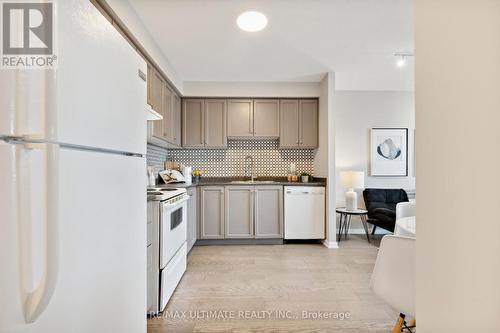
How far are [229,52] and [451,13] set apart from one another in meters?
2.72

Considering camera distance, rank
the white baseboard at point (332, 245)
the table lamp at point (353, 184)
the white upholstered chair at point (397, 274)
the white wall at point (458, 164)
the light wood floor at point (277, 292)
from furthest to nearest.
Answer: the table lamp at point (353, 184) → the white baseboard at point (332, 245) → the light wood floor at point (277, 292) → the white upholstered chair at point (397, 274) → the white wall at point (458, 164)

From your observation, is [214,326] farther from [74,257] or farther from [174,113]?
[174,113]

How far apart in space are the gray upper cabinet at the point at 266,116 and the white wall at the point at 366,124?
4.07 ft

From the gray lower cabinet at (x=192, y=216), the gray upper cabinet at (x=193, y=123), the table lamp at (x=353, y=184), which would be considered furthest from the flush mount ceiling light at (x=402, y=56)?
the gray lower cabinet at (x=192, y=216)

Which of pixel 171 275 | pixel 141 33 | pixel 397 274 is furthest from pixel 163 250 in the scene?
pixel 141 33

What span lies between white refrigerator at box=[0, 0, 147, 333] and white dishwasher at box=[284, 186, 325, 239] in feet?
9.65

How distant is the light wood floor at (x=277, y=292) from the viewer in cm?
183

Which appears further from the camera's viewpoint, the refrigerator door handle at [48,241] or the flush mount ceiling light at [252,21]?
the flush mount ceiling light at [252,21]

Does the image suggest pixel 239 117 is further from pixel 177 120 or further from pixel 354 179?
pixel 354 179

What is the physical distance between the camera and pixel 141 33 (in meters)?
2.43

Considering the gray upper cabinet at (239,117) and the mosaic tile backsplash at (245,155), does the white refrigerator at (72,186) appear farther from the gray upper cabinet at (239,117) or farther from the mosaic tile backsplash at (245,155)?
the mosaic tile backsplash at (245,155)

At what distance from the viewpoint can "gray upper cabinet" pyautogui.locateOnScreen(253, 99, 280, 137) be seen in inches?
161

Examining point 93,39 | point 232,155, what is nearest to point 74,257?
point 93,39

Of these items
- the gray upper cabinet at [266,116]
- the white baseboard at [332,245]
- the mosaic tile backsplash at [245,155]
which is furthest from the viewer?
the mosaic tile backsplash at [245,155]
